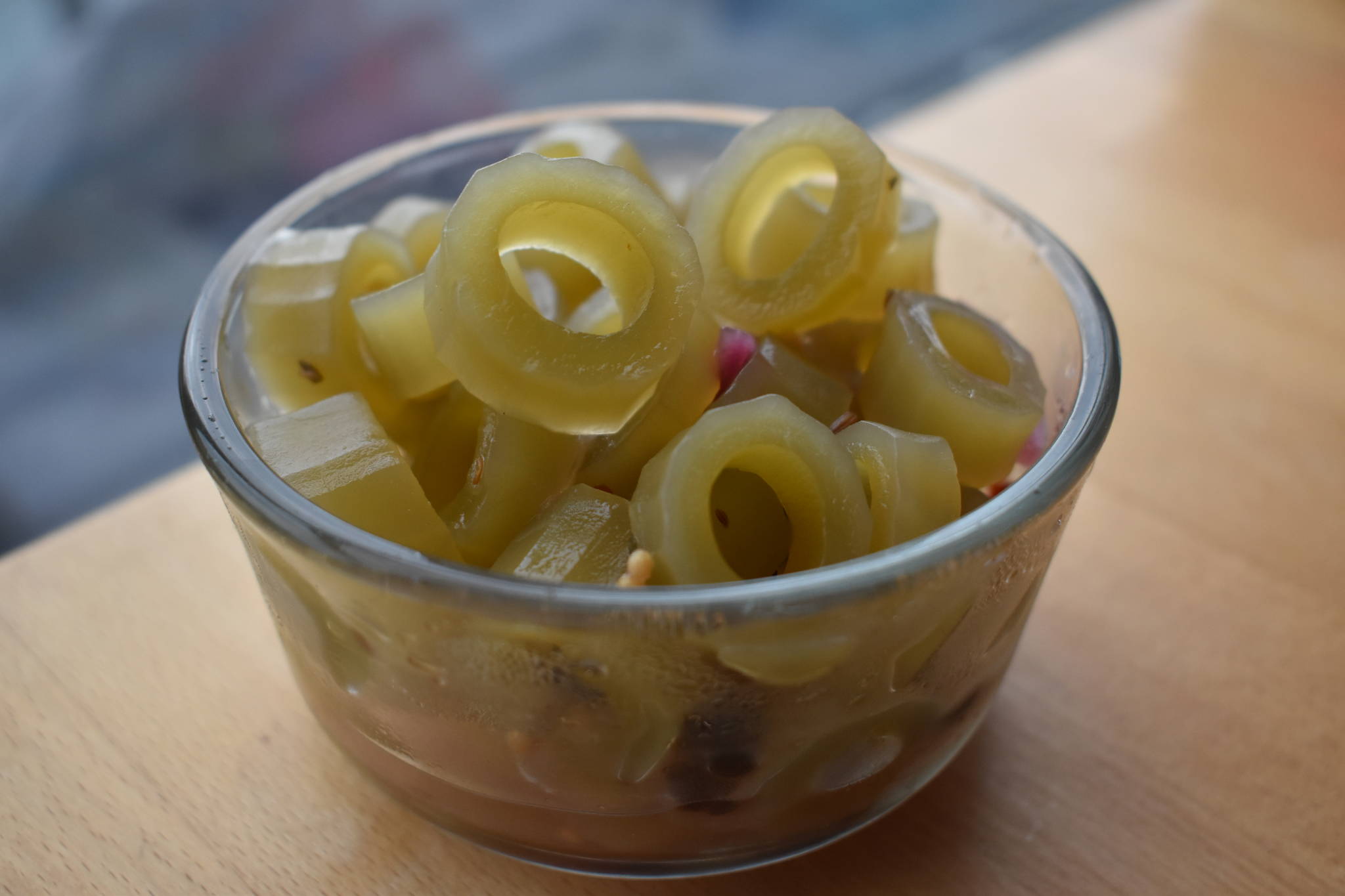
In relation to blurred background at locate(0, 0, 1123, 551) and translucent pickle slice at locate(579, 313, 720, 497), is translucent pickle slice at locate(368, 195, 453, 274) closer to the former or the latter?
translucent pickle slice at locate(579, 313, 720, 497)

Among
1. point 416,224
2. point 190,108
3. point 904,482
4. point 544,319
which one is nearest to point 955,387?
point 904,482

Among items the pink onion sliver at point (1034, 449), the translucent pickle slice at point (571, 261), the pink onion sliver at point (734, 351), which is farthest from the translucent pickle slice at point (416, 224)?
the pink onion sliver at point (1034, 449)

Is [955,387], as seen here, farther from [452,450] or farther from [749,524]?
[452,450]

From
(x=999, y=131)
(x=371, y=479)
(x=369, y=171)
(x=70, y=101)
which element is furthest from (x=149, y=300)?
(x=371, y=479)

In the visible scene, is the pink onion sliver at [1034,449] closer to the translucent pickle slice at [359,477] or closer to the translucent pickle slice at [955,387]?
the translucent pickle slice at [955,387]

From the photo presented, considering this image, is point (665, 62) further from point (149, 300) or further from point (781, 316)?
point (781, 316)
